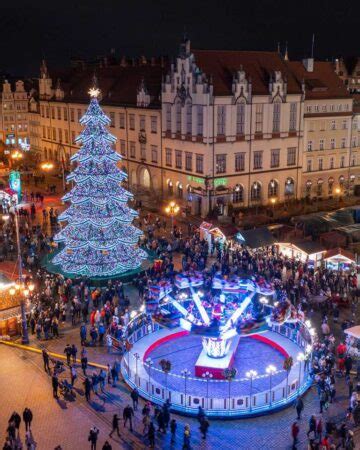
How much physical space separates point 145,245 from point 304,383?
2174cm

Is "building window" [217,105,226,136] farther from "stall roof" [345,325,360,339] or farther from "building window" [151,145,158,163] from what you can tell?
"stall roof" [345,325,360,339]

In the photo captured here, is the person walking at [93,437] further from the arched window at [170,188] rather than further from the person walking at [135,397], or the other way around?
the arched window at [170,188]

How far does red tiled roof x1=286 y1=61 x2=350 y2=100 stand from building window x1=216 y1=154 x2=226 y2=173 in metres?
13.3

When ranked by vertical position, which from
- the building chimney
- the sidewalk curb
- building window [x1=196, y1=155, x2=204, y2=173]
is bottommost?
the sidewalk curb

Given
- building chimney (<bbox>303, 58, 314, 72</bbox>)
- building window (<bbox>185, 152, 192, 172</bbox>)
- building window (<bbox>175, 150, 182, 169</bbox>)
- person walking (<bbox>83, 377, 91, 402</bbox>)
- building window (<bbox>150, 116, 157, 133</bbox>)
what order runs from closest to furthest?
person walking (<bbox>83, 377, 91, 402</bbox>)
building window (<bbox>185, 152, 192, 172</bbox>)
building window (<bbox>175, 150, 182, 169</bbox>)
building window (<bbox>150, 116, 157, 133</bbox>)
building chimney (<bbox>303, 58, 314, 72</bbox>)

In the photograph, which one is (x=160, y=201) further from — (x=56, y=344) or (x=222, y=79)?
(x=56, y=344)

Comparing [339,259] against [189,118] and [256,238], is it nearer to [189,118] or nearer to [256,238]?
[256,238]

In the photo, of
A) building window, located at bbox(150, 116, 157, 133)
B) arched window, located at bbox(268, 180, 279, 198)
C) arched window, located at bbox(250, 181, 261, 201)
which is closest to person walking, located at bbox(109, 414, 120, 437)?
arched window, located at bbox(250, 181, 261, 201)

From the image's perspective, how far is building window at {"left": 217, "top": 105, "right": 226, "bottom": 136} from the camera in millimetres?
53231

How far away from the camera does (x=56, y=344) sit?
28844 millimetres

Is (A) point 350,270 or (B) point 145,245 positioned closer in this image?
(A) point 350,270

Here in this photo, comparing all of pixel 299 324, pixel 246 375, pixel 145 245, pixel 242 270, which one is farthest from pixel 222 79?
pixel 246 375

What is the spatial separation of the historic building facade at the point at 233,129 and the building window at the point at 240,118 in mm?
120

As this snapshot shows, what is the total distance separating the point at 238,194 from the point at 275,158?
5.81 metres
